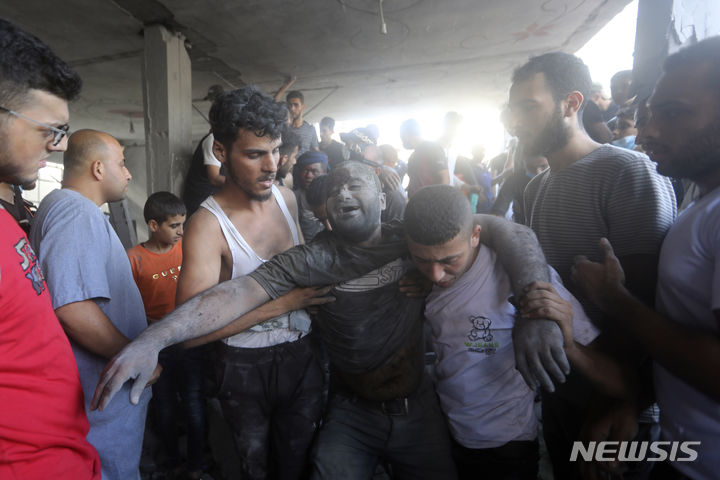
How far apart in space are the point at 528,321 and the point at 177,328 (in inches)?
55.8

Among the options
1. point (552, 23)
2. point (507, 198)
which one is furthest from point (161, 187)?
point (552, 23)

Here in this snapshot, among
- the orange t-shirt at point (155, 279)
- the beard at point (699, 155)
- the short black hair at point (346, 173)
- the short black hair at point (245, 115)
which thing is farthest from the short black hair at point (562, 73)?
the orange t-shirt at point (155, 279)

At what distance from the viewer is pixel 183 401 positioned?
3154 mm

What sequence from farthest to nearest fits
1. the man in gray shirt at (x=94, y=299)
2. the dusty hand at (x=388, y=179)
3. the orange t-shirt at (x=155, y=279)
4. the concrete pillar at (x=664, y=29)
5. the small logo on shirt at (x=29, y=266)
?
the dusty hand at (x=388, y=179)
the orange t-shirt at (x=155, y=279)
the concrete pillar at (x=664, y=29)
the man in gray shirt at (x=94, y=299)
the small logo on shirt at (x=29, y=266)

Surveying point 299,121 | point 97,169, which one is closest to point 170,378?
point 97,169

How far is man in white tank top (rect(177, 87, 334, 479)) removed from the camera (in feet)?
6.31

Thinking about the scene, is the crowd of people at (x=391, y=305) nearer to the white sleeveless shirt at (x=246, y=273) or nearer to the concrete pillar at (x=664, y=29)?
the white sleeveless shirt at (x=246, y=273)

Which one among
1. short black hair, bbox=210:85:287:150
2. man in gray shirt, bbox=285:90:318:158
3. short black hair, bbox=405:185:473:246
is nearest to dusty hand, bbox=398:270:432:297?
short black hair, bbox=405:185:473:246

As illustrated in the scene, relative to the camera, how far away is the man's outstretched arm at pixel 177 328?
1.29 m

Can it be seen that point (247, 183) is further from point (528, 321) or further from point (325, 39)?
point (325, 39)

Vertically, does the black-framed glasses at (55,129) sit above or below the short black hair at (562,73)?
below

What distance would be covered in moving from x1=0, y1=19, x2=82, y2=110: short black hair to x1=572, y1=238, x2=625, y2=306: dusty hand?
2223mm

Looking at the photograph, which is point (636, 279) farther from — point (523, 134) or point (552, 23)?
point (552, 23)

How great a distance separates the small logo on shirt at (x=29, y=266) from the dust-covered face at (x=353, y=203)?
120cm
